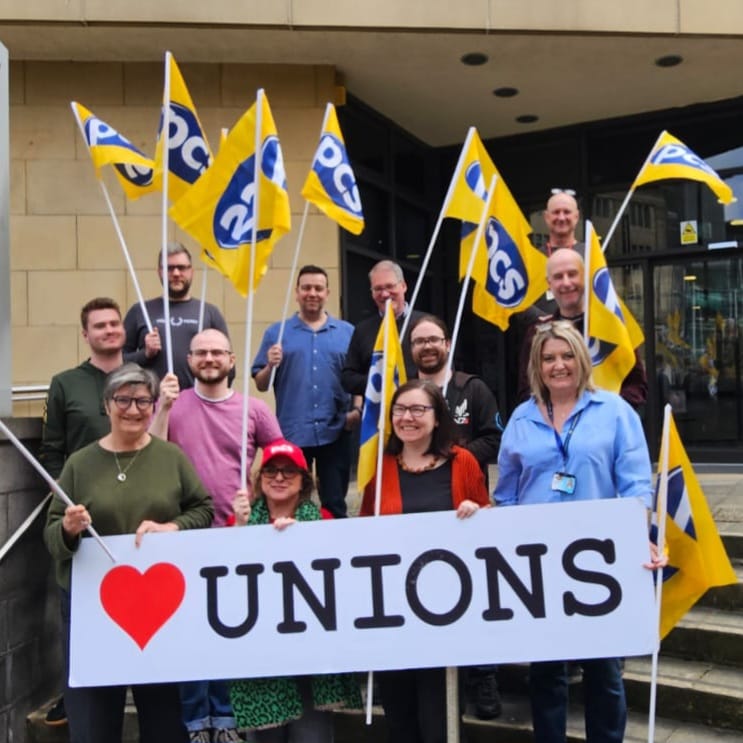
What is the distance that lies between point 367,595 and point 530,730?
132cm

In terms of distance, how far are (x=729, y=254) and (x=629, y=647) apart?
720cm

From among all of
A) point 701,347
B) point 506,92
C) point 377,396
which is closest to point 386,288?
point 377,396

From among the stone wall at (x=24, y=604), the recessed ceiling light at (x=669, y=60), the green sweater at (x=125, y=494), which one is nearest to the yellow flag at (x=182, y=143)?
the stone wall at (x=24, y=604)

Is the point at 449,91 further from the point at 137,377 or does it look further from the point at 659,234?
the point at 137,377

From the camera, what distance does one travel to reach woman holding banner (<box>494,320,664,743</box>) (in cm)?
319

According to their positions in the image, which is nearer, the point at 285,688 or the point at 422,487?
the point at 285,688

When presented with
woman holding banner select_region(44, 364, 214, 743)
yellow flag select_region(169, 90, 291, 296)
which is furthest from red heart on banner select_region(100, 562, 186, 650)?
yellow flag select_region(169, 90, 291, 296)

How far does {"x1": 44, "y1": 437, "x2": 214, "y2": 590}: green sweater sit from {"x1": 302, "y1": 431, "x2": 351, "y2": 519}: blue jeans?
1.58 m

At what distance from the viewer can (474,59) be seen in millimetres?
7801

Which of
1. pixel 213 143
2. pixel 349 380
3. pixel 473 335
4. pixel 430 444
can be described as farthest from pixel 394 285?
pixel 473 335

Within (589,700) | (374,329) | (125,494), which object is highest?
(374,329)

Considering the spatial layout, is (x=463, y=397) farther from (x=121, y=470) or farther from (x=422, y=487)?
(x=121, y=470)

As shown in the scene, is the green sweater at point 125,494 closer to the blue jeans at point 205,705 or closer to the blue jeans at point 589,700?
the blue jeans at point 205,705

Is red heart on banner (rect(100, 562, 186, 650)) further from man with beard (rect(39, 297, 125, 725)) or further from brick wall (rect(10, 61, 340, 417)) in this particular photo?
brick wall (rect(10, 61, 340, 417))
